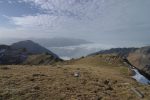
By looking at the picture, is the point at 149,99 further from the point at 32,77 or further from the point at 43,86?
the point at 32,77

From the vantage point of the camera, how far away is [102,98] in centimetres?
3014

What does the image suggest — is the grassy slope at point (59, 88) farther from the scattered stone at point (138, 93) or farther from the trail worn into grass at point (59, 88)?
the scattered stone at point (138, 93)

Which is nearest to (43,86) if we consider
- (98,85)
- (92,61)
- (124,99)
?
(98,85)

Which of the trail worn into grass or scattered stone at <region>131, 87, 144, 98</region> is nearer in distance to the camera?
the trail worn into grass

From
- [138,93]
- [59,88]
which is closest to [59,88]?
[59,88]

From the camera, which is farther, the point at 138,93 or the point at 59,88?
the point at 59,88

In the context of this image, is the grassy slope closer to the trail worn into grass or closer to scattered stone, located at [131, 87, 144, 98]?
the trail worn into grass

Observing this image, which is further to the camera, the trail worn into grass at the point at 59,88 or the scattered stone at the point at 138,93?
the scattered stone at the point at 138,93

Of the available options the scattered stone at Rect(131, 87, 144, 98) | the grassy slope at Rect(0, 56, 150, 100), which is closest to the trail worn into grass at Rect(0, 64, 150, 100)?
the grassy slope at Rect(0, 56, 150, 100)

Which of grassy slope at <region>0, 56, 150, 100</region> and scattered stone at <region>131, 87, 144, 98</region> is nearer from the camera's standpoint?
grassy slope at <region>0, 56, 150, 100</region>

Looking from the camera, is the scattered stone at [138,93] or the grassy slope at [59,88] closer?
the grassy slope at [59,88]

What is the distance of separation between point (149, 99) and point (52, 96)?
412 inches

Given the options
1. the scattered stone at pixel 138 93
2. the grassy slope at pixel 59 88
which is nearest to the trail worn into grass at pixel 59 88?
the grassy slope at pixel 59 88

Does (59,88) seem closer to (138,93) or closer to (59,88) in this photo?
(59,88)
